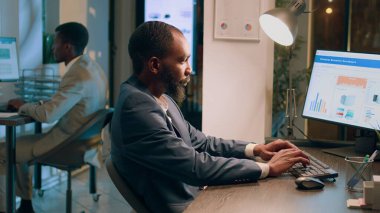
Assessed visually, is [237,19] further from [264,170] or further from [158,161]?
[158,161]

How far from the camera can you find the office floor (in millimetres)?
4043

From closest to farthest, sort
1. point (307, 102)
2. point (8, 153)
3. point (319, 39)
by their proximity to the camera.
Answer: point (307, 102)
point (8, 153)
point (319, 39)

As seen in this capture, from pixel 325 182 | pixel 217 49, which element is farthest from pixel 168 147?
pixel 217 49

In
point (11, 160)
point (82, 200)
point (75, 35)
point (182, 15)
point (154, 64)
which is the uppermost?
point (182, 15)

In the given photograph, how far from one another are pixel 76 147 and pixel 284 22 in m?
1.74

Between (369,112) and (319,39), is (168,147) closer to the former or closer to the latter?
(369,112)

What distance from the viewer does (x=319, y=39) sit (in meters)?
5.30

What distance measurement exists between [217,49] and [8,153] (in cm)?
138

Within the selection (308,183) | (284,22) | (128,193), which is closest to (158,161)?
(128,193)

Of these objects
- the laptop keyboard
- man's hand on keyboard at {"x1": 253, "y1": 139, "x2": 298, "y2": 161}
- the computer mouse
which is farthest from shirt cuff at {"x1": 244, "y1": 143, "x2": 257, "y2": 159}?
the computer mouse

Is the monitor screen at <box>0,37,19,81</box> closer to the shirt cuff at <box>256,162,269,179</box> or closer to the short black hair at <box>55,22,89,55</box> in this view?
the short black hair at <box>55,22,89,55</box>

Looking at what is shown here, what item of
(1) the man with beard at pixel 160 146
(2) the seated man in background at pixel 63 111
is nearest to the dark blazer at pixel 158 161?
(1) the man with beard at pixel 160 146

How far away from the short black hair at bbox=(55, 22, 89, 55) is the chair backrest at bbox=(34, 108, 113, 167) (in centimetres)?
61

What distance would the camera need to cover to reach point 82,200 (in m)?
4.27
